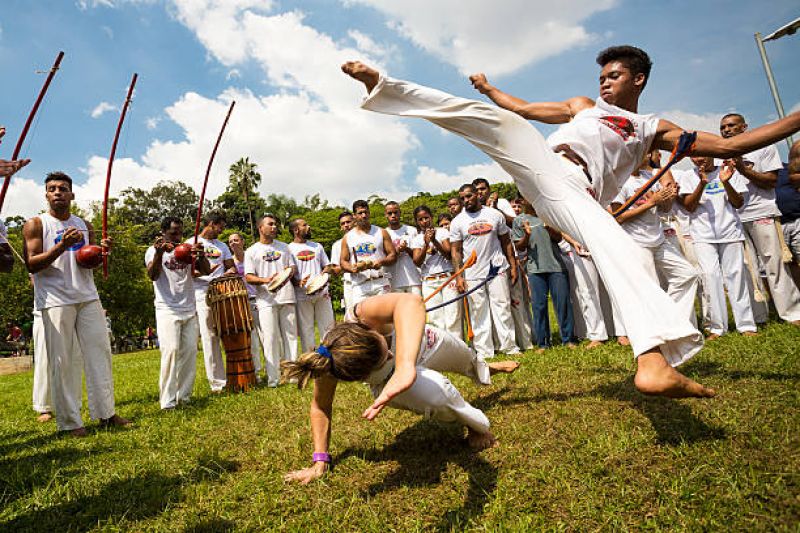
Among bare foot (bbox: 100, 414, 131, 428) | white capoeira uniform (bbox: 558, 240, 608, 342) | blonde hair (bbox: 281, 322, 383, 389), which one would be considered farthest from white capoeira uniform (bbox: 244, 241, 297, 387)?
blonde hair (bbox: 281, 322, 383, 389)

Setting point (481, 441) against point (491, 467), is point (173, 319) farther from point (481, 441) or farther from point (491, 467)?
point (491, 467)

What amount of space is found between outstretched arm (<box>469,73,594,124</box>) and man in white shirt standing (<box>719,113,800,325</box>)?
11.9ft

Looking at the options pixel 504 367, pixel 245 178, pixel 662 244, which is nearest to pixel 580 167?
pixel 504 367

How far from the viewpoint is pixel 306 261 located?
8.19 m

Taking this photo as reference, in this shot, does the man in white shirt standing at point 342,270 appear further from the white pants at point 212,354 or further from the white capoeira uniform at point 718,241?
the white capoeira uniform at point 718,241

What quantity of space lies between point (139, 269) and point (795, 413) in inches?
1304

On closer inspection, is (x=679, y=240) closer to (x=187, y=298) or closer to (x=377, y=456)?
(x=377, y=456)

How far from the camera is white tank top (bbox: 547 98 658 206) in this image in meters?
3.10

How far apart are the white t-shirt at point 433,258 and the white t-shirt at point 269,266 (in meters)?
2.26

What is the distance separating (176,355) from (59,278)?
1.66 meters

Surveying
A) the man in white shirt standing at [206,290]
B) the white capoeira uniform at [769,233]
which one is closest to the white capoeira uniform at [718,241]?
the white capoeira uniform at [769,233]

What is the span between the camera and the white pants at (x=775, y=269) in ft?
19.9

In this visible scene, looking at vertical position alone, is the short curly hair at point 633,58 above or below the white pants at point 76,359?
above

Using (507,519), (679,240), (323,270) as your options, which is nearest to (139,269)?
(323,270)
